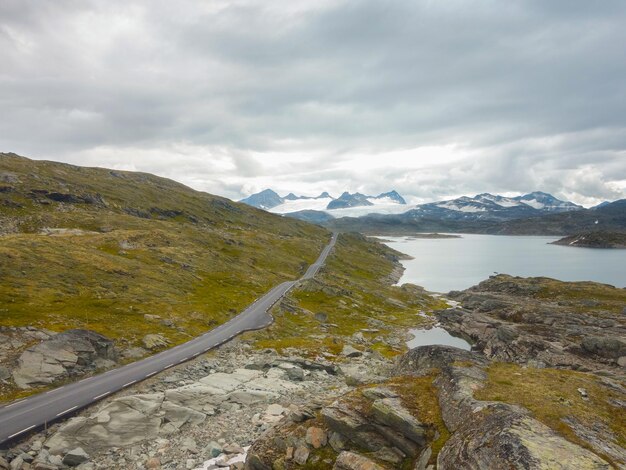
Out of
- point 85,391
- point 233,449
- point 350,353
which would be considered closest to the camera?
point 233,449

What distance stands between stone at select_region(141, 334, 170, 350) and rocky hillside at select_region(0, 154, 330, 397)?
15cm

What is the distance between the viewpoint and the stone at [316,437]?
24.4 metres

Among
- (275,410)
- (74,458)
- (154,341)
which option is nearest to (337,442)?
(275,410)

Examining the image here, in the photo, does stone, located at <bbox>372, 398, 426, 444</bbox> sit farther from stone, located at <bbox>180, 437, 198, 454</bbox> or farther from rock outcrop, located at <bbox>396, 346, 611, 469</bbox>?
stone, located at <bbox>180, 437, 198, 454</bbox>

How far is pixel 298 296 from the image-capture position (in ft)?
376

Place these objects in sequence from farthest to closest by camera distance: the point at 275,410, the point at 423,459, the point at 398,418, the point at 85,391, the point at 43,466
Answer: the point at 85,391 → the point at 275,410 → the point at 43,466 → the point at 398,418 → the point at 423,459

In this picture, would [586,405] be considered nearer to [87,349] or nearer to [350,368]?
[350,368]

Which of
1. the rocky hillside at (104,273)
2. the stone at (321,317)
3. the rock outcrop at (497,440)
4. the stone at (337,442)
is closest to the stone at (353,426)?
the stone at (337,442)

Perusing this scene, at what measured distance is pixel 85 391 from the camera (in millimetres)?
40906

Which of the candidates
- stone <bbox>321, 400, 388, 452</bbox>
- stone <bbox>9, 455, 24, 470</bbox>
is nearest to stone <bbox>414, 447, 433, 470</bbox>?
stone <bbox>321, 400, 388, 452</bbox>

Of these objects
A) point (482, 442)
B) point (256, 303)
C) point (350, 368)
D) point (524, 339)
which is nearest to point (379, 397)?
point (482, 442)

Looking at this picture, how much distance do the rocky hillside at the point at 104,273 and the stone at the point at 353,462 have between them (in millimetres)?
39123

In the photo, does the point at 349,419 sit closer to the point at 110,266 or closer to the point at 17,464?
the point at 17,464

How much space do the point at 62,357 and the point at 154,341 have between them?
50.1ft
